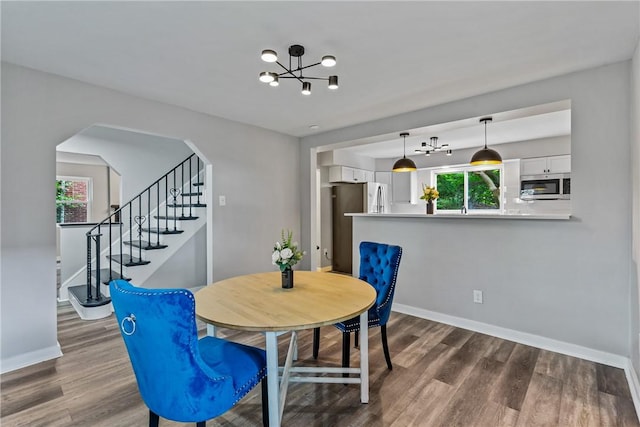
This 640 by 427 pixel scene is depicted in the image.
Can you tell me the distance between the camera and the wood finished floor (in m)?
1.89

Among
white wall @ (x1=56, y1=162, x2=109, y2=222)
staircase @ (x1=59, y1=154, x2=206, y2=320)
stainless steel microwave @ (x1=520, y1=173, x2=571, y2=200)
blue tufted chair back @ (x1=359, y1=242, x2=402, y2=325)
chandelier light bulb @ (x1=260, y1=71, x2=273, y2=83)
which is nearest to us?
chandelier light bulb @ (x1=260, y1=71, x2=273, y2=83)

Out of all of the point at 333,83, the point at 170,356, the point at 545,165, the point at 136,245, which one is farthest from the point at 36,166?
the point at 545,165

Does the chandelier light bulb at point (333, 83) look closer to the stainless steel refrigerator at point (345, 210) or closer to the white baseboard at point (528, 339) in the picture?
the white baseboard at point (528, 339)

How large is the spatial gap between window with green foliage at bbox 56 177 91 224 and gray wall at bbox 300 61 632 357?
739 centimetres

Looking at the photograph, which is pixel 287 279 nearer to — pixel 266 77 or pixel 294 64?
pixel 266 77

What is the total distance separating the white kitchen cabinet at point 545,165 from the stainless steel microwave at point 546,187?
0.09m

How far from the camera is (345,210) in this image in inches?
243

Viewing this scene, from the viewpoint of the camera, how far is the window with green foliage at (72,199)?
6999 mm

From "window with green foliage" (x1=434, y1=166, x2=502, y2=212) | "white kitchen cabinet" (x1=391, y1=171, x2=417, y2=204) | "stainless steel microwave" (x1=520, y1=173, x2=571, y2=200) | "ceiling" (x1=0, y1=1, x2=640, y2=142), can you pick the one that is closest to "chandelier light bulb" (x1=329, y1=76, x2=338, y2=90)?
"ceiling" (x1=0, y1=1, x2=640, y2=142)

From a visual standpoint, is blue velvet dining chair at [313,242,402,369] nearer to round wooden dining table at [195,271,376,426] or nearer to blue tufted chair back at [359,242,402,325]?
blue tufted chair back at [359,242,402,325]

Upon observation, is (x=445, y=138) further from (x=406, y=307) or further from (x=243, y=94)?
(x=243, y=94)

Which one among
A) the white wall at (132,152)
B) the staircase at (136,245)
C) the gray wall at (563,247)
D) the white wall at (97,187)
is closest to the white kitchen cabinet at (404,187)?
the gray wall at (563,247)

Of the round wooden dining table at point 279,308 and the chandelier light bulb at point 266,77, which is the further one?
the chandelier light bulb at point 266,77

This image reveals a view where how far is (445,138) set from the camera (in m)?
5.18
